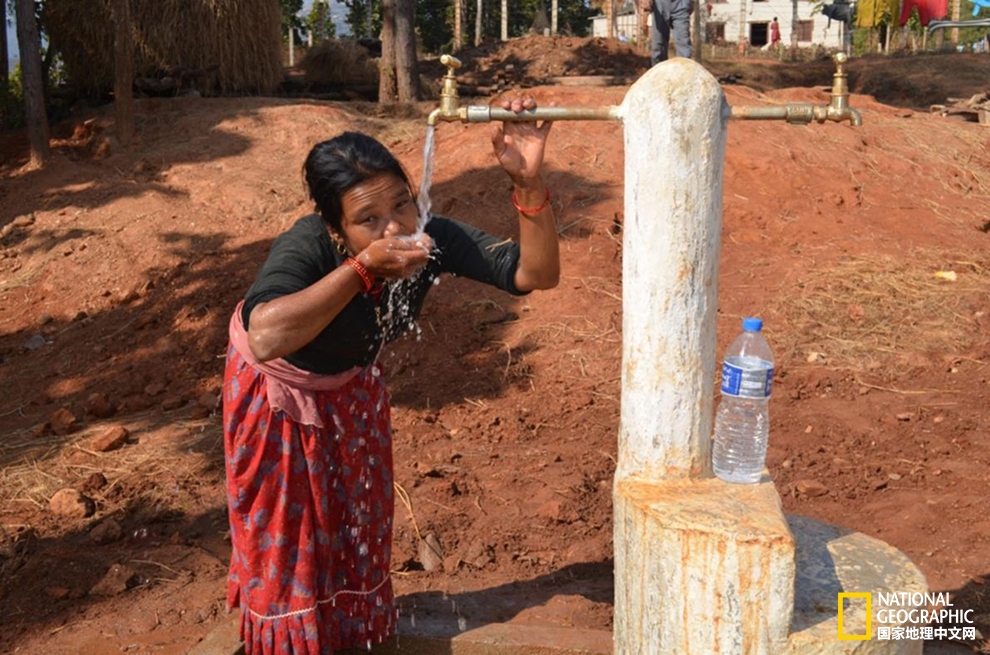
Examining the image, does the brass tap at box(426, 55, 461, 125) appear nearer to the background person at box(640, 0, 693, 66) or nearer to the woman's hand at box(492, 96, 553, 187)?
the woman's hand at box(492, 96, 553, 187)

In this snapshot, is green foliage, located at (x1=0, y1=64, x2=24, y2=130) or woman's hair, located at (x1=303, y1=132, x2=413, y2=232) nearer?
woman's hair, located at (x1=303, y1=132, x2=413, y2=232)

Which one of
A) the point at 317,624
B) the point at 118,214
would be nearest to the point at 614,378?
the point at 317,624

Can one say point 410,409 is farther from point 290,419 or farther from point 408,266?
point 408,266

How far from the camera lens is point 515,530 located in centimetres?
394

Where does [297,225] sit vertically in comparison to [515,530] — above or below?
above

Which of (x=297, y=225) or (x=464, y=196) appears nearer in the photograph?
(x=297, y=225)

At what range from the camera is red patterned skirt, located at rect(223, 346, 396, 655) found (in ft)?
8.38

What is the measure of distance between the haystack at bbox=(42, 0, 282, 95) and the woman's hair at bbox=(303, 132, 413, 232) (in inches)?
350

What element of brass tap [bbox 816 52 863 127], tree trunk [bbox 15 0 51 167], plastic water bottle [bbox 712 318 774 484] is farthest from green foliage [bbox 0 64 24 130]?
brass tap [bbox 816 52 863 127]

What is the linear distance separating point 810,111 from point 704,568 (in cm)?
104

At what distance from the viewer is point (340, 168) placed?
236 cm

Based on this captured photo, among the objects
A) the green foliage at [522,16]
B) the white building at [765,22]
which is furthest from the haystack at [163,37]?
the white building at [765,22]

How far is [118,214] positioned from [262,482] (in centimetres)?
630

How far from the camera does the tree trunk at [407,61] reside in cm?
1044
